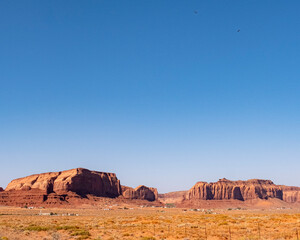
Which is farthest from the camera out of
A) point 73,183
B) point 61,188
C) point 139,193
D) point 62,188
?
point 139,193

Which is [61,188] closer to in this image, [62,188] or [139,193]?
[62,188]

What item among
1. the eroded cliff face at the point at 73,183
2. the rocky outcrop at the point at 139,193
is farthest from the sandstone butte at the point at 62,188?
the rocky outcrop at the point at 139,193

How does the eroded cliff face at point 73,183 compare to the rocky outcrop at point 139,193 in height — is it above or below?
above

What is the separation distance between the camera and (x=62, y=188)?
445 feet

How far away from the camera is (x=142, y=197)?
189625 mm

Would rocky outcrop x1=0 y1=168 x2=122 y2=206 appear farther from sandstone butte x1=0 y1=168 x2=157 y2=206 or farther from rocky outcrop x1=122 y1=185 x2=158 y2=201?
rocky outcrop x1=122 y1=185 x2=158 y2=201

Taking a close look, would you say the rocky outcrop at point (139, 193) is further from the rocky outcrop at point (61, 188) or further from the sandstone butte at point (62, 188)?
the rocky outcrop at point (61, 188)

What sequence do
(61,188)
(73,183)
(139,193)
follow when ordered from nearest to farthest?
1. (61,188)
2. (73,183)
3. (139,193)

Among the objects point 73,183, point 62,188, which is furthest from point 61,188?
point 73,183

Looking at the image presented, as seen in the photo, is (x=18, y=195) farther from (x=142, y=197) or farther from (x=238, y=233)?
(x=238, y=233)

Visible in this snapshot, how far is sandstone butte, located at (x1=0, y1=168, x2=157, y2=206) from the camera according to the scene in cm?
12200

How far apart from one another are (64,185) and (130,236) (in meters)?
118

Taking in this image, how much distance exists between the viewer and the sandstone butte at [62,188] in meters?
122

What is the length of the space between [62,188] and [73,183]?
18.7 feet
